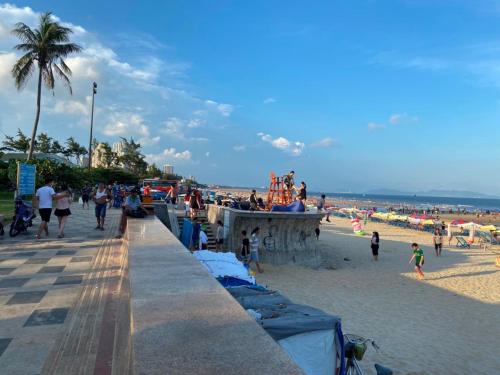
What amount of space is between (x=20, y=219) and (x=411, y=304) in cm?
1157

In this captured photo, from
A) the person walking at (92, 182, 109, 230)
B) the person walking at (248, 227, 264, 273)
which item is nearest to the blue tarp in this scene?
the person walking at (248, 227, 264, 273)

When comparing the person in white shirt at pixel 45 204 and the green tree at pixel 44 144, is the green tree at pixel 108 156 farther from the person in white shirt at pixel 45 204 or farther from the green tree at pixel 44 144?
the person in white shirt at pixel 45 204

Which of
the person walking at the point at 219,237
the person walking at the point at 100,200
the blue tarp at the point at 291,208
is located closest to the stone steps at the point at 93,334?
the person walking at the point at 100,200

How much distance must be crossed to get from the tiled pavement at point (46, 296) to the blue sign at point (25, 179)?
12.3 feet

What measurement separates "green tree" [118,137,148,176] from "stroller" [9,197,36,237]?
214ft

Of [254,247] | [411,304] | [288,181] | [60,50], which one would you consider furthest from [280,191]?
[60,50]

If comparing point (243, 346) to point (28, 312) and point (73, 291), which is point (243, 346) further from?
point (73, 291)

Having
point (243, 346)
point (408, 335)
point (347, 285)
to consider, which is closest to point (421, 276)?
point (347, 285)

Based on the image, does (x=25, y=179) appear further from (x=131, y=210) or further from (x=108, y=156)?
(x=108, y=156)

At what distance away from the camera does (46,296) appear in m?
5.29

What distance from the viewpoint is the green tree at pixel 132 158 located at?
7394 centimetres

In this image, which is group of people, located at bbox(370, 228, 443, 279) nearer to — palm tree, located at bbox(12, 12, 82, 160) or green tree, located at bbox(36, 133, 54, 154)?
palm tree, located at bbox(12, 12, 82, 160)

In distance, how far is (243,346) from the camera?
236 centimetres

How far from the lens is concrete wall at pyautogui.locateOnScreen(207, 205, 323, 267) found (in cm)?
1589
